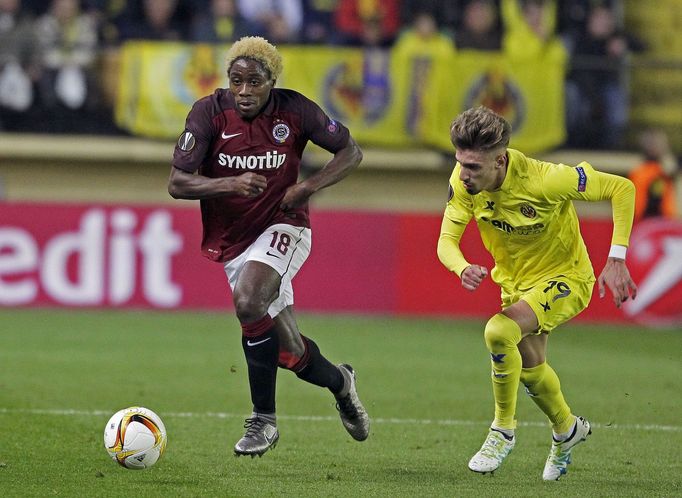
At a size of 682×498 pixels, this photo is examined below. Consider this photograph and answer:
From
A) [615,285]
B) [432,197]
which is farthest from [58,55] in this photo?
[615,285]

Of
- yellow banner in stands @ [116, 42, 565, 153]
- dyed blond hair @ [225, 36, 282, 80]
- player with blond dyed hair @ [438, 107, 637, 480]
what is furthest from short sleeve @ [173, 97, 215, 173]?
yellow banner in stands @ [116, 42, 565, 153]

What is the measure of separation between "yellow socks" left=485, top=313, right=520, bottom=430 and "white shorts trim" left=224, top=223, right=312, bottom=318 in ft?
3.73

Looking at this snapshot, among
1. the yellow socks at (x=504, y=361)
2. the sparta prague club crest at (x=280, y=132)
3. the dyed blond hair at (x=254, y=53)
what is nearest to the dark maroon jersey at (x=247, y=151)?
the sparta prague club crest at (x=280, y=132)

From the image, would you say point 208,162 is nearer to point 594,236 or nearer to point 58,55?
point 594,236

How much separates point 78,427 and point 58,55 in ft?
35.0

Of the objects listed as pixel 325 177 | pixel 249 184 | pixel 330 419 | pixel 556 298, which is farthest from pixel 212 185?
pixel 330 419

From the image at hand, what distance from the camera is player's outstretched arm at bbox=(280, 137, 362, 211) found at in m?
6.98

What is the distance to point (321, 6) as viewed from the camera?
1894cm

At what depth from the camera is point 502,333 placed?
6.48 metres

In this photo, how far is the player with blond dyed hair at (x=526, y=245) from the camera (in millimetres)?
6465

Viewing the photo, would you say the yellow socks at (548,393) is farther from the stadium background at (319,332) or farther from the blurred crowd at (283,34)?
the blurred crowd at (283,34)

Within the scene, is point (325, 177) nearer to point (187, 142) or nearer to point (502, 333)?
point (187, 142)

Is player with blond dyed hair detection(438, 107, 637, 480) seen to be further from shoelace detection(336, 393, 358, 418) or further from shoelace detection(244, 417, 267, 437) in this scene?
shoelace detection(244, 417, 267, 437)

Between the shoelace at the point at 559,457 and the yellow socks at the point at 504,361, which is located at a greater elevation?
the yellow socks at the point at 504,361
